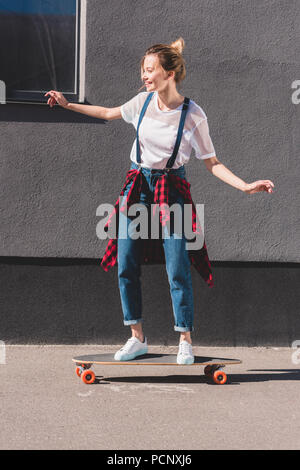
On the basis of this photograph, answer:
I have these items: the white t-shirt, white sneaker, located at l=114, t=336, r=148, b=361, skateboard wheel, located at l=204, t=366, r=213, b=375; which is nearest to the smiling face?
the white t-shirt

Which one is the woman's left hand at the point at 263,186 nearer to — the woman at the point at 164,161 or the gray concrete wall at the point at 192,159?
the woman at the point at 164,161

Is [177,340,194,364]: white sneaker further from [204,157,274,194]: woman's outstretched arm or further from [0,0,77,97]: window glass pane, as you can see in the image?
[0,0,77,97]: window glass pane

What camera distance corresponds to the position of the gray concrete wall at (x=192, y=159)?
218 inches

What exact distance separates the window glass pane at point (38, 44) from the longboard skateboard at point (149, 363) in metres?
2.35

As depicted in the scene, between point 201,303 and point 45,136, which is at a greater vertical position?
point 45,136

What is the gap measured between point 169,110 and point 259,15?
1.77 metres

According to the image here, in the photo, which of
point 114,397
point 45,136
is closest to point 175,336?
point 114,397

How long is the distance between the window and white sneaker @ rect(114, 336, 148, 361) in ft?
7.20

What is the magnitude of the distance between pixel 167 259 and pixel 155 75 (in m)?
1.21

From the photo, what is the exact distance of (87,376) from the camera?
4402mm

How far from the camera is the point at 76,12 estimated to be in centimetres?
558

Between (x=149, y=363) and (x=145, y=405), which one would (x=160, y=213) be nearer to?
(x=149, y=363)
